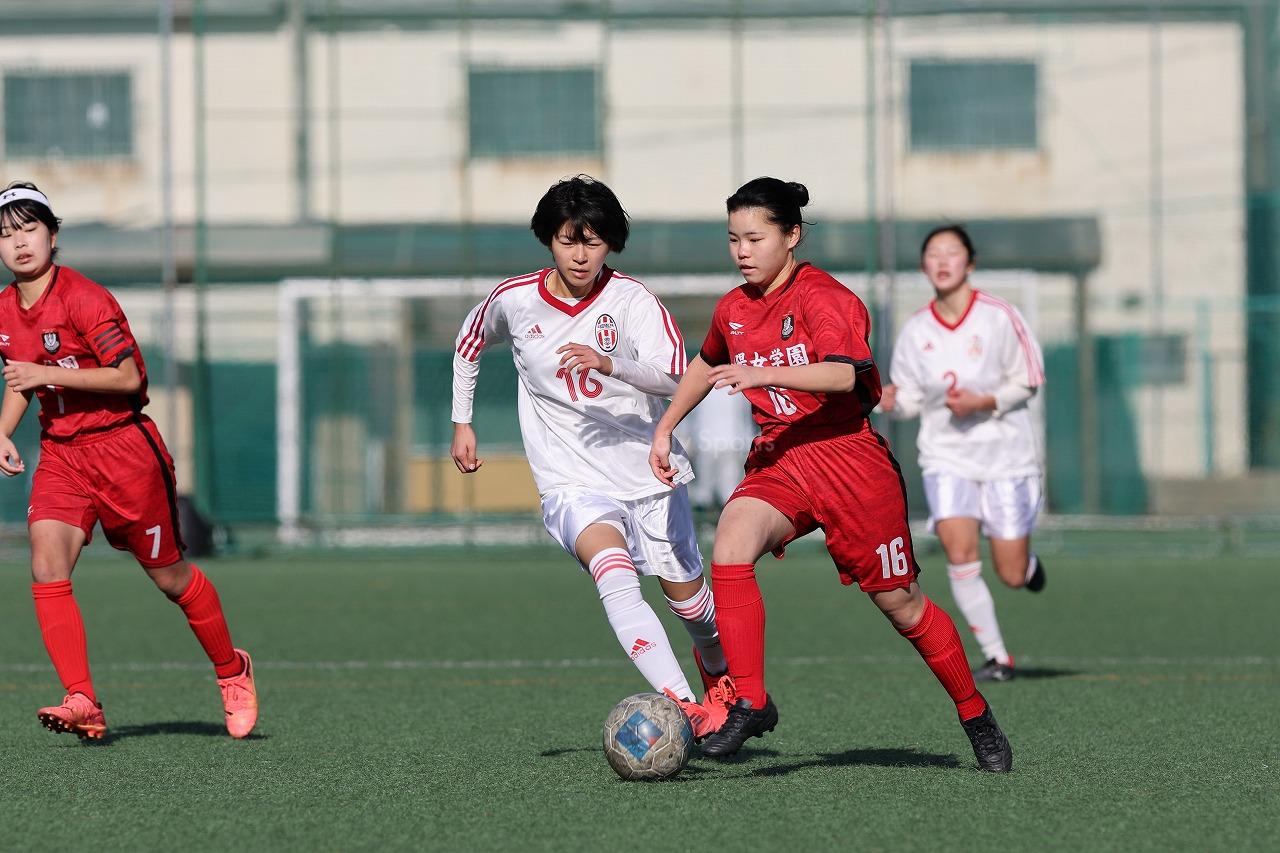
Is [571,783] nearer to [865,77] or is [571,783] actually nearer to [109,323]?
[109,323]

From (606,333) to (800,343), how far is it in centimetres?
80

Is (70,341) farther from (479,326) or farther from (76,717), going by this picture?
(479,326)

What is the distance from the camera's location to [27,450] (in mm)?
20250

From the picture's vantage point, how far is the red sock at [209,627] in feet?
21.8

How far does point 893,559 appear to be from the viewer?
5.45 metres

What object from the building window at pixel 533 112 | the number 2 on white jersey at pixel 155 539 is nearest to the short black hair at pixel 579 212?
the number 2 on white jersey at pixel 155 539

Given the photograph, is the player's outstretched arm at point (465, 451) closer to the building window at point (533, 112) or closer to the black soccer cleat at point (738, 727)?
the black soccer cleat at point (738, 727)

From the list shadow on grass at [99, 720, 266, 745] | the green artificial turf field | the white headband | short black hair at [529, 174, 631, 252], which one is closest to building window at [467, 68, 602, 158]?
the green artificial turf field

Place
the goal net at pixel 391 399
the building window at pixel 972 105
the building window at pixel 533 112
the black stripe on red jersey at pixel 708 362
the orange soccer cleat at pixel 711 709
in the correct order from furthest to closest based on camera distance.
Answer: the building window at pixel 972 105, the building window at pixel 533 112, the goal net at pixel 391 399, the black stripe on red jersey at pixel 708 362, the orange soccer cleat at pixel 711 709

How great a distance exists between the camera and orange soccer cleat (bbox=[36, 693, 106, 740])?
5.99m

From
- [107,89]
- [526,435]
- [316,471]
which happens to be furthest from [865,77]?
[526,435]

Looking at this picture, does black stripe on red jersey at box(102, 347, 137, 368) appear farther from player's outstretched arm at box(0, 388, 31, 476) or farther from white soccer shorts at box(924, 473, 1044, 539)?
white soccer shorts at box(924, 473, 1044, 539)

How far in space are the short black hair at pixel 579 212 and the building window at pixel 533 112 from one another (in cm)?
1375

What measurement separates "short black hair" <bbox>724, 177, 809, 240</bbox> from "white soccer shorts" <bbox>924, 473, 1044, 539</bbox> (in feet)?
10.6
